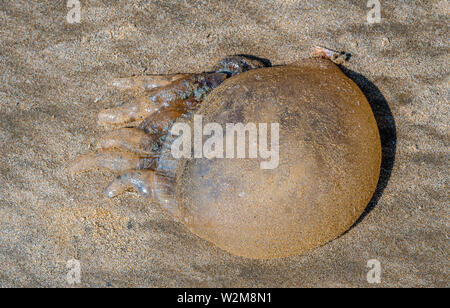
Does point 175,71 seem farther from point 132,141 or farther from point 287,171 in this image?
point 287,171

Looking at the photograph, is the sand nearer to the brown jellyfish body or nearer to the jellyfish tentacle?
the jellyfish tentacle

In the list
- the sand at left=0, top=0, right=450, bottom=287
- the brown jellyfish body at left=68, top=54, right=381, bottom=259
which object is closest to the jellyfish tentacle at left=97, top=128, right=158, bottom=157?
the sand at left=0, top=0, right=450, bottom=287

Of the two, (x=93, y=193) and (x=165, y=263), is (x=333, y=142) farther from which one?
(x=93, y=193)

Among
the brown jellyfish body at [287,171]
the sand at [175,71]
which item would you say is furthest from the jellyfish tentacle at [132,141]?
the brown jellyfish body at [287,171]

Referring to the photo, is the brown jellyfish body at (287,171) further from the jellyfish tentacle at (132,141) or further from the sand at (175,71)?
the sand at (175,71)

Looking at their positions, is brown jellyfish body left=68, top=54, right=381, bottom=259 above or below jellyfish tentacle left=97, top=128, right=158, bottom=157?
below

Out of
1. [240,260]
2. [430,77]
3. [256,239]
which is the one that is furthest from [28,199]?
[430,77]
